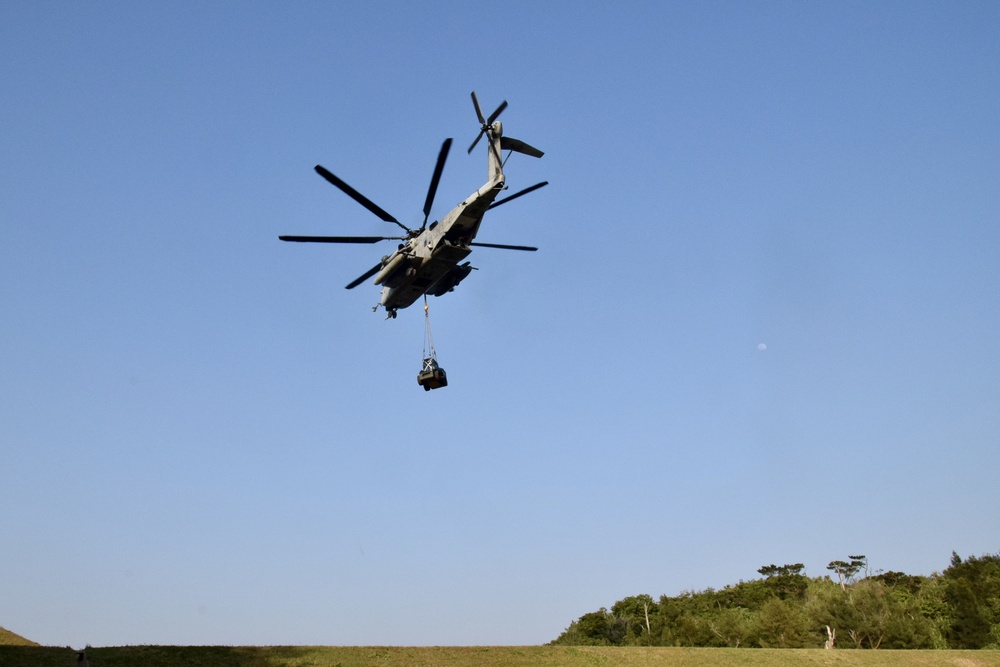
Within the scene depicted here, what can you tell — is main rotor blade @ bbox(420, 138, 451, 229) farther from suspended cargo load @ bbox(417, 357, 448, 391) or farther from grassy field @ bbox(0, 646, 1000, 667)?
grassy field @ bbox(0, 646, 1000, 667)

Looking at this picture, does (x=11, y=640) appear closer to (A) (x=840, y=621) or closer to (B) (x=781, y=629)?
(B) (x=781, y=629)

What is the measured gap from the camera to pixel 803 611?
57.7m

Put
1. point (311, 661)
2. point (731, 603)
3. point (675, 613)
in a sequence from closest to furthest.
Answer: point (311, 661) < point (675, 613) < point (731, 603)

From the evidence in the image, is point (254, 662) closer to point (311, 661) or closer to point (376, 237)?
point (311, 661)

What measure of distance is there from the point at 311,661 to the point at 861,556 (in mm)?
105780

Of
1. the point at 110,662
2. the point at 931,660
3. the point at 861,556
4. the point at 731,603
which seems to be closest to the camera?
the point at 110,662

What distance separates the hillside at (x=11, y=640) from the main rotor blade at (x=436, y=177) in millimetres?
21327

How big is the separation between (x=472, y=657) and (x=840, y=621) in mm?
34005

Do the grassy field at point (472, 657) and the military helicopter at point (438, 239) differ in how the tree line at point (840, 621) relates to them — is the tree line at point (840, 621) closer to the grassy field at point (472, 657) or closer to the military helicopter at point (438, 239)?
the grassy field at point (472, 657)

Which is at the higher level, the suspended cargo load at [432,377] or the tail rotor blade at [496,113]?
the tail rotor blade at [496,113]

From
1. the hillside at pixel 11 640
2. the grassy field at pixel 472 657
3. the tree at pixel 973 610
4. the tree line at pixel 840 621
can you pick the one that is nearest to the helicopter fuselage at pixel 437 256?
the grassy field at pixel 472 657

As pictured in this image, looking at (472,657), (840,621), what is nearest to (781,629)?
(840,621)

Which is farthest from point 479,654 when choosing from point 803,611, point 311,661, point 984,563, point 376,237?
point 984,563

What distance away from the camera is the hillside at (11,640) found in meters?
29.1
